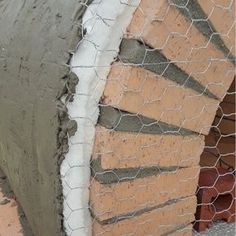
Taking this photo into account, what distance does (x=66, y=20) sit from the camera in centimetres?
79

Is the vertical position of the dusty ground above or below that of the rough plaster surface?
below

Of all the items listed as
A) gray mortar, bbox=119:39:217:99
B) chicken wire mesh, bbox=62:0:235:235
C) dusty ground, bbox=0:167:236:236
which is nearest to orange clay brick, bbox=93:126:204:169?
chicken wire mesh, bbox=62:0:235:235

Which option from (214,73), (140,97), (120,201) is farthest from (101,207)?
(214,73)

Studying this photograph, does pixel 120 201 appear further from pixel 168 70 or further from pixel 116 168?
pixel 168 70

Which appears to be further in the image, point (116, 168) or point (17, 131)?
point (17, 131)

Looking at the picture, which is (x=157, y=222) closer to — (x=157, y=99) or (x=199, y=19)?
(x=157, y=99)

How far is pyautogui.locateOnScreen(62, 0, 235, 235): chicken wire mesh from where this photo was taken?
0.79 meters

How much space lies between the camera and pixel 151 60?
2.65ft

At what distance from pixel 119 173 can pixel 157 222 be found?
0.54 feet

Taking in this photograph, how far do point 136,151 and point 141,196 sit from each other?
0.10 m

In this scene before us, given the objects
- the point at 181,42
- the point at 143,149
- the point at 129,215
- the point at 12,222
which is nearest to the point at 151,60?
the point at 181,42

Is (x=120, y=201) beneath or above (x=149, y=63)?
beneath

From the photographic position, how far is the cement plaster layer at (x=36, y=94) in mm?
802

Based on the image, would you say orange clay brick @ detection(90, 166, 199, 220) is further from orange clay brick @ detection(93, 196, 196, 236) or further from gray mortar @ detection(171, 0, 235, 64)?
gray mortar @ detection(171, 0, 235, 64)
